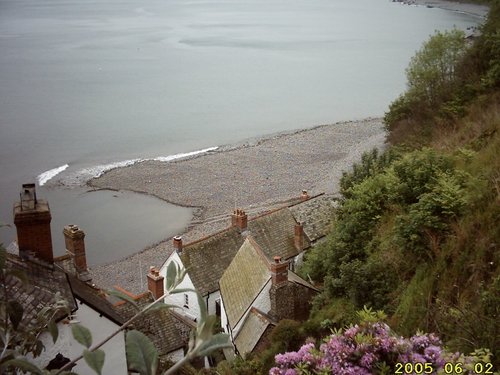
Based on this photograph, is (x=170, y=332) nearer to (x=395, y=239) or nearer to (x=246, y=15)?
(x=395, y=239)

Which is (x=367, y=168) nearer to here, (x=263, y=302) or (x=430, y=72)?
(x=263, y=302)

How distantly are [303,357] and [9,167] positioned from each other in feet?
151

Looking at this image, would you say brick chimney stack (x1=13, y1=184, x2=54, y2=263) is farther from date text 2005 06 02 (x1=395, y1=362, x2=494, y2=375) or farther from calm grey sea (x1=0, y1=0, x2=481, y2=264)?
calm grey sea (x1=0, y1=0, x2=481, y2=264)

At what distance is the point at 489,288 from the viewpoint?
785 centimetres

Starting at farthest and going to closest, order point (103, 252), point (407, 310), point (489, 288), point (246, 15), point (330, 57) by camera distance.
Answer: point (246, 15)
point (330, 57)
point (103, 252)
point (407, 310)
point (489, 288)

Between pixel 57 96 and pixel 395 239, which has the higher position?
pixel 395 239

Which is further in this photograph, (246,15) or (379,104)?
(246,15)

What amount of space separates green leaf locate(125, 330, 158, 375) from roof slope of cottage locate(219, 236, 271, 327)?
12.6m

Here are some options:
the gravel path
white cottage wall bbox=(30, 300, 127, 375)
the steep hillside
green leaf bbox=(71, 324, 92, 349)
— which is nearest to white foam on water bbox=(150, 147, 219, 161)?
the gravel path

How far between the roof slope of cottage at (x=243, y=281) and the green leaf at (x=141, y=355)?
1265 centimetres

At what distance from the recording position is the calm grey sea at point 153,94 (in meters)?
40.1

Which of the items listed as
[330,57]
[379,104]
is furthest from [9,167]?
[330,57]

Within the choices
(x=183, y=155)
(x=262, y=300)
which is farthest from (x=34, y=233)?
(x=183, y=155)

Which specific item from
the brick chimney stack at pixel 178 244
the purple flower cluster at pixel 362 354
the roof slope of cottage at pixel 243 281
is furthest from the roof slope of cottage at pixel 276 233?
the purple flower cluster at pixel 362 354
